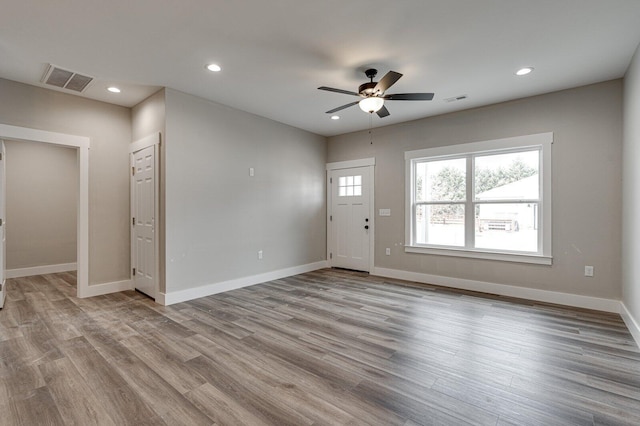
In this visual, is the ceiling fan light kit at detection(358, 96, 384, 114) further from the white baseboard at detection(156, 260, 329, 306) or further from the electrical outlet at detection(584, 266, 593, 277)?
the electrical outlet at detection(584, 266, 593, 277)

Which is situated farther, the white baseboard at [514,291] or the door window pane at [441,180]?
the door window pane at [441,180]

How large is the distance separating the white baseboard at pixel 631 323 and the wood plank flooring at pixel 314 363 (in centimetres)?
8

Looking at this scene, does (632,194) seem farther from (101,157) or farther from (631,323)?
(101,157)

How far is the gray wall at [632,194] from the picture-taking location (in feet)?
9.83

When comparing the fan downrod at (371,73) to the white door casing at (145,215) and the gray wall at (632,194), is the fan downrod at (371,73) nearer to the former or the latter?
the gray wall at (632,194)

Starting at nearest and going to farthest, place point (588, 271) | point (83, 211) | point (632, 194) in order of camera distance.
Result: point (632, 194), point (588, 271), point (83, 211)

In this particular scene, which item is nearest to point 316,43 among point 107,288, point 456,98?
point 456,98

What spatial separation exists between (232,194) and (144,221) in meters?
1.32

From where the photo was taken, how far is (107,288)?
4.60 meters

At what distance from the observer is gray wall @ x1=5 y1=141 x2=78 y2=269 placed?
18.3 ft

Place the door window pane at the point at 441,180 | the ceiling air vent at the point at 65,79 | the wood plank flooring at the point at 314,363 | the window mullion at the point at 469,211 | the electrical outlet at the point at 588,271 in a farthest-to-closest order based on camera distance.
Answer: the door window pane at the point at 441,180 < the window mullion at the point at 469,211 < the electrical outlet at the point at 588,271 < the ceiling air vent at the point at 65,79 < the wood plank flooring at the point at 314,363

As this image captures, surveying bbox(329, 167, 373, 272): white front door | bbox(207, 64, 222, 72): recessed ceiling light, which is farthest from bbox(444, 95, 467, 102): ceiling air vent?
bbox(207, 64, 222, 72): recessed ceiling light

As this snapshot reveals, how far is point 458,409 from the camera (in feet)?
6.36

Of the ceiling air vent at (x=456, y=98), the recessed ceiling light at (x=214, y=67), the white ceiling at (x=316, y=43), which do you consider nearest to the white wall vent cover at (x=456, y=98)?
the ceiling air vent at (x=456, y=98)
